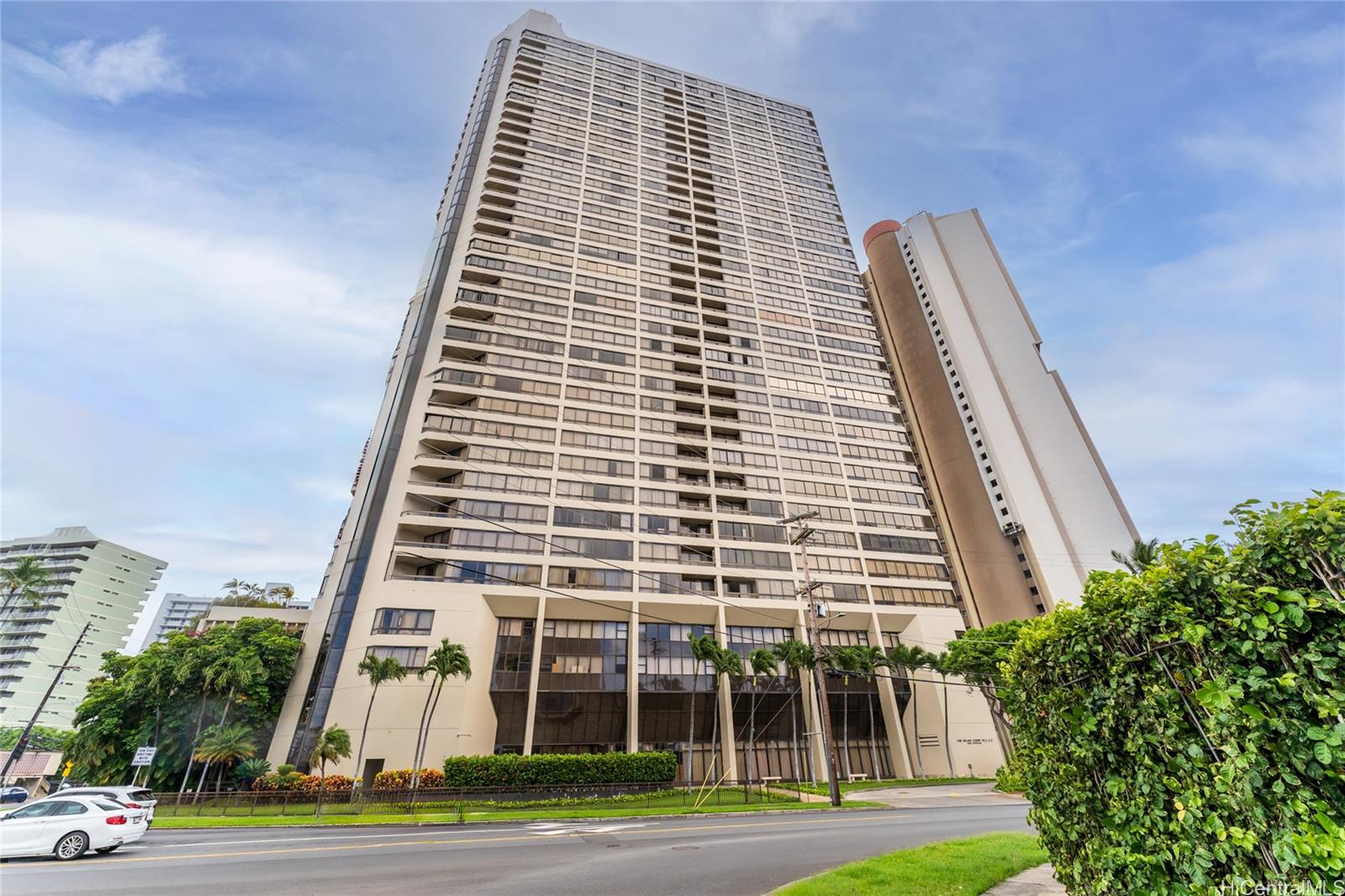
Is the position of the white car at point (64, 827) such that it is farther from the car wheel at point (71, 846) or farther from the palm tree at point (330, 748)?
the palm tree at point (330, 748)

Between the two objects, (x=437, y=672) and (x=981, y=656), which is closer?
(x=437, y=672)

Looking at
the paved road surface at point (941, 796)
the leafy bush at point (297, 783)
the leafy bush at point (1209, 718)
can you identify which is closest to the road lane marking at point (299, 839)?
the leafy bush at point (297, 783)

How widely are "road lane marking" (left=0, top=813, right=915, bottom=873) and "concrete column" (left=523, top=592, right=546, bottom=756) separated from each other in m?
21.8

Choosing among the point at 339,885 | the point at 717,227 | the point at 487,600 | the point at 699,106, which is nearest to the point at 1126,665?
the point at 339,885

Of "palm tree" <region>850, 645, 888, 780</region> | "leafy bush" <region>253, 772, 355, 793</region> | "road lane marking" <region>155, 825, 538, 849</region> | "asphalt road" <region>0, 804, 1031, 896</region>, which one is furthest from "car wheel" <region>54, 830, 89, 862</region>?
"palm tree" <region>850, 645, 888, 780</region>

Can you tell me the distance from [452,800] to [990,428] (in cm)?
8482

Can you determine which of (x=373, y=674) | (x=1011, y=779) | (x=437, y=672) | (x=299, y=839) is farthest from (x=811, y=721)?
(x=1011, y=779)

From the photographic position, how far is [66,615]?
112m

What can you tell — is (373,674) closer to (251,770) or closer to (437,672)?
(437,672)

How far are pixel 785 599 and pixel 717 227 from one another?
4806 centimetres

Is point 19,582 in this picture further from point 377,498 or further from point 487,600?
point 487,600

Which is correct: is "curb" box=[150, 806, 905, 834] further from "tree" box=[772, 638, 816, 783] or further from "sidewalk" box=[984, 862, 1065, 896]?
"sidewalk" box=[984, 862, 1065, 896]

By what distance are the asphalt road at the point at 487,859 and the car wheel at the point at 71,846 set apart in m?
0.34

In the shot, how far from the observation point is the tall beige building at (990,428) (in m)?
74.4
